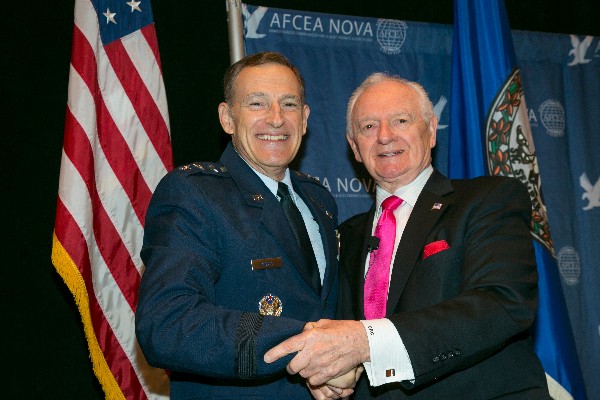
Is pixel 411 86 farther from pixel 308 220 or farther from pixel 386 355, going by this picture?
pixel 386 355

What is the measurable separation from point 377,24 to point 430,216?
2.18 metres

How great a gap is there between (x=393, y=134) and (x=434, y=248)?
0.62m

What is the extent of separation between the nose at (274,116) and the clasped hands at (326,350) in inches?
34.2

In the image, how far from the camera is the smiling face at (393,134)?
3016 mm

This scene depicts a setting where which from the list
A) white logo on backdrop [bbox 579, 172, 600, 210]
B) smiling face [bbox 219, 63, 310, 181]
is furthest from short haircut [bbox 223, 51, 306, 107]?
white logo on backdrop [bbox 579, 172, 600, 210]

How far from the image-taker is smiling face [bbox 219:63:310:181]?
2.84 meters

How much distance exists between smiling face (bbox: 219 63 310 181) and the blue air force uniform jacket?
115mm

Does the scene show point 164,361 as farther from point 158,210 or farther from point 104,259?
point 104,259

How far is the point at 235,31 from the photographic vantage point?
4000mm

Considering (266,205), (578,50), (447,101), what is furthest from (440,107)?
(266,205)

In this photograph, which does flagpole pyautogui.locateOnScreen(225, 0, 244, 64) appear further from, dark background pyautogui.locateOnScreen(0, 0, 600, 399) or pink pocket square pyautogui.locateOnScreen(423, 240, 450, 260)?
pink pocket square pyautogui.locateOnScreen(423, 240, 450, 260)

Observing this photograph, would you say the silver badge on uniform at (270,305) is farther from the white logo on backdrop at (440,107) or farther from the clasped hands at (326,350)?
the white logo on backdrop at (440,107)

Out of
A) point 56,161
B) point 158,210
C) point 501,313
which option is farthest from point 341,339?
point 56,161

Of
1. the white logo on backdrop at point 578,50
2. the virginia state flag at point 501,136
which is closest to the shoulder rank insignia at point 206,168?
the virginia state flag at point 501,136
